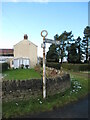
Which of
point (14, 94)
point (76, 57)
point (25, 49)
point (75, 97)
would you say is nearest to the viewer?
point (14, 94)

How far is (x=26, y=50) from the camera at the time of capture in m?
36.5

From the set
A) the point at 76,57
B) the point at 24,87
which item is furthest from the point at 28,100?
the point at 76,57

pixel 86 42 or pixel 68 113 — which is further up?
pixel 86 42

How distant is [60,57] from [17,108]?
38647mm

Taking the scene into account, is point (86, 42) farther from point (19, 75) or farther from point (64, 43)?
point (19, 75)

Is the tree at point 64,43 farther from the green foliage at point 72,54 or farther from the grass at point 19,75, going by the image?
the grass at point 19,75

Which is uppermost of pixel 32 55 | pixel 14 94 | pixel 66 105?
pixel 32 55

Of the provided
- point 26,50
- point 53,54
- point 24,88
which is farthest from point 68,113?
point 53,54

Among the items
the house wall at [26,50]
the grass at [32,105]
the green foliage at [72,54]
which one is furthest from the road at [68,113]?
the green foliage at [72,54]

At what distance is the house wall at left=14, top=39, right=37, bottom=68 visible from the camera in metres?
36.1

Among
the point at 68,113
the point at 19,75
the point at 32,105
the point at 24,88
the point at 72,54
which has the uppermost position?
the point at 72,54

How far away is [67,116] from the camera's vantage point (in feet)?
20.4

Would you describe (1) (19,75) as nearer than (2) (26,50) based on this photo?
Yes

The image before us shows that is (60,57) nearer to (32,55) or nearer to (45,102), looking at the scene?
(32,55)
